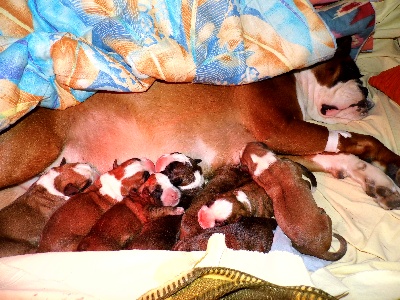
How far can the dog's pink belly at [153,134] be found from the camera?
Answer: 216 centimetres

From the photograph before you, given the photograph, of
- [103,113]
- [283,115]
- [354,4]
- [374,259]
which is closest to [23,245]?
[103,113]

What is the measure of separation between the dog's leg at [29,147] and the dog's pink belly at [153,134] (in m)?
0.09

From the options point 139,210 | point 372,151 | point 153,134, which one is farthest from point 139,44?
point 372,151

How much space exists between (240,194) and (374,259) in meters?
0.62

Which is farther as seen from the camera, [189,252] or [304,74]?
[304,74]

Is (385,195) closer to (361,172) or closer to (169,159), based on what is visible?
(361,172)

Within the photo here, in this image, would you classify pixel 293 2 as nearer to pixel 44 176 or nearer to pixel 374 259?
pixel 374 259

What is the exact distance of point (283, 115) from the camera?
2.22m

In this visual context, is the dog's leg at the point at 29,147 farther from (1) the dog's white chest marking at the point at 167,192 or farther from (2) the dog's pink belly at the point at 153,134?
(1) the dog's white chest marking at the point at 167,192

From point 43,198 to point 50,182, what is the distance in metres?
0.08

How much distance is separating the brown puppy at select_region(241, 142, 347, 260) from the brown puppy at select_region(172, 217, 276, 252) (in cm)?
8

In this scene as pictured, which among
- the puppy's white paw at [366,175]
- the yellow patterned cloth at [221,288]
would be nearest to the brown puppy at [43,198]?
the yellow patterned cloth at [221,288]

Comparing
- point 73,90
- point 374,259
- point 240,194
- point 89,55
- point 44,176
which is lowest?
point 374,259

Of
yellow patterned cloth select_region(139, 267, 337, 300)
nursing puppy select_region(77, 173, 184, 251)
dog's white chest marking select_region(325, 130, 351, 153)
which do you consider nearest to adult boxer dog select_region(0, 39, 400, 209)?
dog's white chest marking select_region(325, 130, 351, 153)
